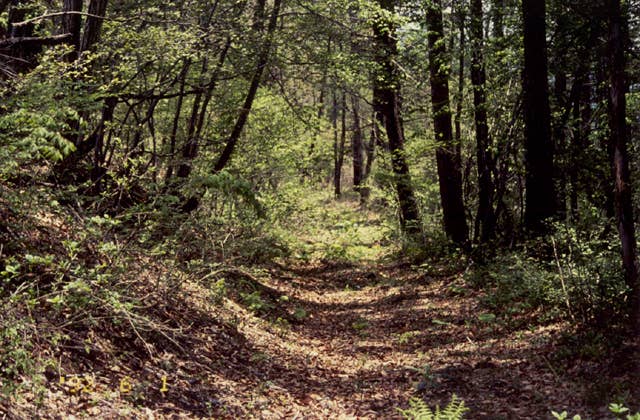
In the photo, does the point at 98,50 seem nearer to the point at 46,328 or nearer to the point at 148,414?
the point at 46,328

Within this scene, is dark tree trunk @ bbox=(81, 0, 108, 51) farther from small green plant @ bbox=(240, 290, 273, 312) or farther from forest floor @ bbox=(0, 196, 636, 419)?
small green plant @ bbox=(240, 290, 273, 312)

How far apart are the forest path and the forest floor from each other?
22 mm

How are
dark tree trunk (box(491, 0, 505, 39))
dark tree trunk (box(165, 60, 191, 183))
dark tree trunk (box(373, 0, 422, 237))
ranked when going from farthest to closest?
dark tree trunk (box(373, 0, 422, 237)) < dark tree trunk (box(491, 0, 505, 39)) < dark tree trunk (box(165, 60, 191, 183))

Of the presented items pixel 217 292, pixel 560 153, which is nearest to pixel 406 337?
pixel 217 292

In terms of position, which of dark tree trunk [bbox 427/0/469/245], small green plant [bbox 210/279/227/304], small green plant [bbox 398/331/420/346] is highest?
dark tree trunk [bbox 427/0/469/245]

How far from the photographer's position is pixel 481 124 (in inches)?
503

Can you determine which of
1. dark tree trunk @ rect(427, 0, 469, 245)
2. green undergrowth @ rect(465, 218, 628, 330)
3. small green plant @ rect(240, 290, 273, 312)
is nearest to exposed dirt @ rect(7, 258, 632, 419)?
small green plant @ rect(240, 290, 273, 312)

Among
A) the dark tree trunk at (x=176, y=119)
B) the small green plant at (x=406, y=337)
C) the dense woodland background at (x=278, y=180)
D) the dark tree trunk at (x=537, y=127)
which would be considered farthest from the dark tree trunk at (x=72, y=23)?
the dark tree trunk at (x=537, y=127)

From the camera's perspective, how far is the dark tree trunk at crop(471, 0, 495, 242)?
12477 mm

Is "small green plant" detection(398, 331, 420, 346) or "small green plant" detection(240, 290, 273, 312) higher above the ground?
"small green plant" detection(240, 290, 273, 312)

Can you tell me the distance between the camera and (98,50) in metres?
8.77

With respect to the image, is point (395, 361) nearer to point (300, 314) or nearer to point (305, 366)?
point (305, 366)

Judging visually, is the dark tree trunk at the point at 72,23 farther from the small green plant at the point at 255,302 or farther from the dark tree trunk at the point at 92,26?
the small green plant at the point at 255,302

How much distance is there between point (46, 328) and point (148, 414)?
3.79 ft
